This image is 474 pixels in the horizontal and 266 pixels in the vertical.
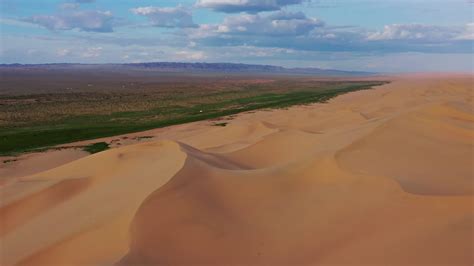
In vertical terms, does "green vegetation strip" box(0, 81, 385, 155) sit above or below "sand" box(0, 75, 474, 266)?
below

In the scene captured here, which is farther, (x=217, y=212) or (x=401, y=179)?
(x=401, y=179)

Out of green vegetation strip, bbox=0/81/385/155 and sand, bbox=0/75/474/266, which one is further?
green vegetation strip, bbox=0/81/385/155

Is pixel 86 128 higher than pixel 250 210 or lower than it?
lower

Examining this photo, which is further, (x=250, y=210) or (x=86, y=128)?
(x=86, y=128)

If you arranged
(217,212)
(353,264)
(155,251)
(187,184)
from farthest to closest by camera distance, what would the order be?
1. (187,184)
2. (217,212)
3. (155,251)
4. (353,264)

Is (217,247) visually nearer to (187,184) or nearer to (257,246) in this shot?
(257,246)

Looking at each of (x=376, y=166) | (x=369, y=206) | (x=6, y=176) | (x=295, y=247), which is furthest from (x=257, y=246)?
(x=6, y=176)

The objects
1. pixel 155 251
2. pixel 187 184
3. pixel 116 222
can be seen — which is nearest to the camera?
pixel 155 251

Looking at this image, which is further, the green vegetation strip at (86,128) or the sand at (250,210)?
the green vegetation strip at (86,128)
